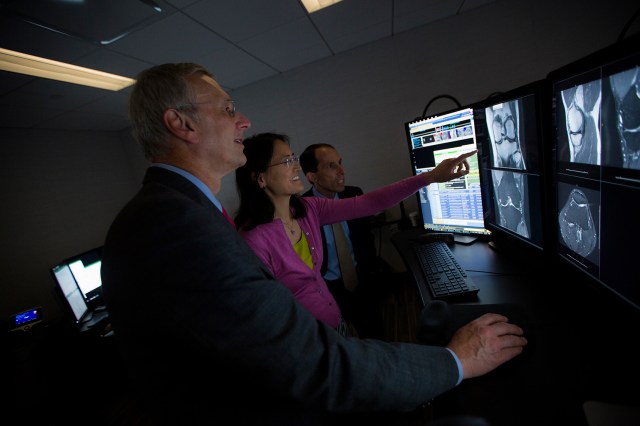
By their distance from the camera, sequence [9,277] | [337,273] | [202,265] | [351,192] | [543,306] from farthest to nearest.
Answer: [9,277] → [351,192] → [337,273] → [543,306] → [202,265]

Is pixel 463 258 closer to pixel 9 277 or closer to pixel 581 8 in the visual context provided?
pixel 581 8

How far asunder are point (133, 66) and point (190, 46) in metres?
0.62

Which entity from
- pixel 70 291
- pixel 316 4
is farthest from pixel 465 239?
pixel 70 291

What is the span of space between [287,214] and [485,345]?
1027 millimetres

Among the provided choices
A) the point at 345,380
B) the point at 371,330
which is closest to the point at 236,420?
the point at 345,380

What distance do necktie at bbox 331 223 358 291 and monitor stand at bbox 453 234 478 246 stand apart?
0.72 m

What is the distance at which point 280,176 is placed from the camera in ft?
4.50

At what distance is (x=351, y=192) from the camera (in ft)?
8.03

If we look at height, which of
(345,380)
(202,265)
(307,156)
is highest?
(307,156)

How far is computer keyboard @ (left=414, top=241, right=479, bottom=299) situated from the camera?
0.94m

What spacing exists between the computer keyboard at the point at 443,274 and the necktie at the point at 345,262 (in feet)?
2.05

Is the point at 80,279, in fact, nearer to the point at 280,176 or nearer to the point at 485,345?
the point at 280,176

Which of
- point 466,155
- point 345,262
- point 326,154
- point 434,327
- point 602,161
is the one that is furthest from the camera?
point 326,154

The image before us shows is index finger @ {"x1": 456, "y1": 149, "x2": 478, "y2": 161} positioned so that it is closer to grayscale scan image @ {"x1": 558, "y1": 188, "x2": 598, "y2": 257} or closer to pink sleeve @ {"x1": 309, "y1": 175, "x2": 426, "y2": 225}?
pink sleeve @ {"x1": 309, "y1": 175, "x2": 426, "y2": 225}
